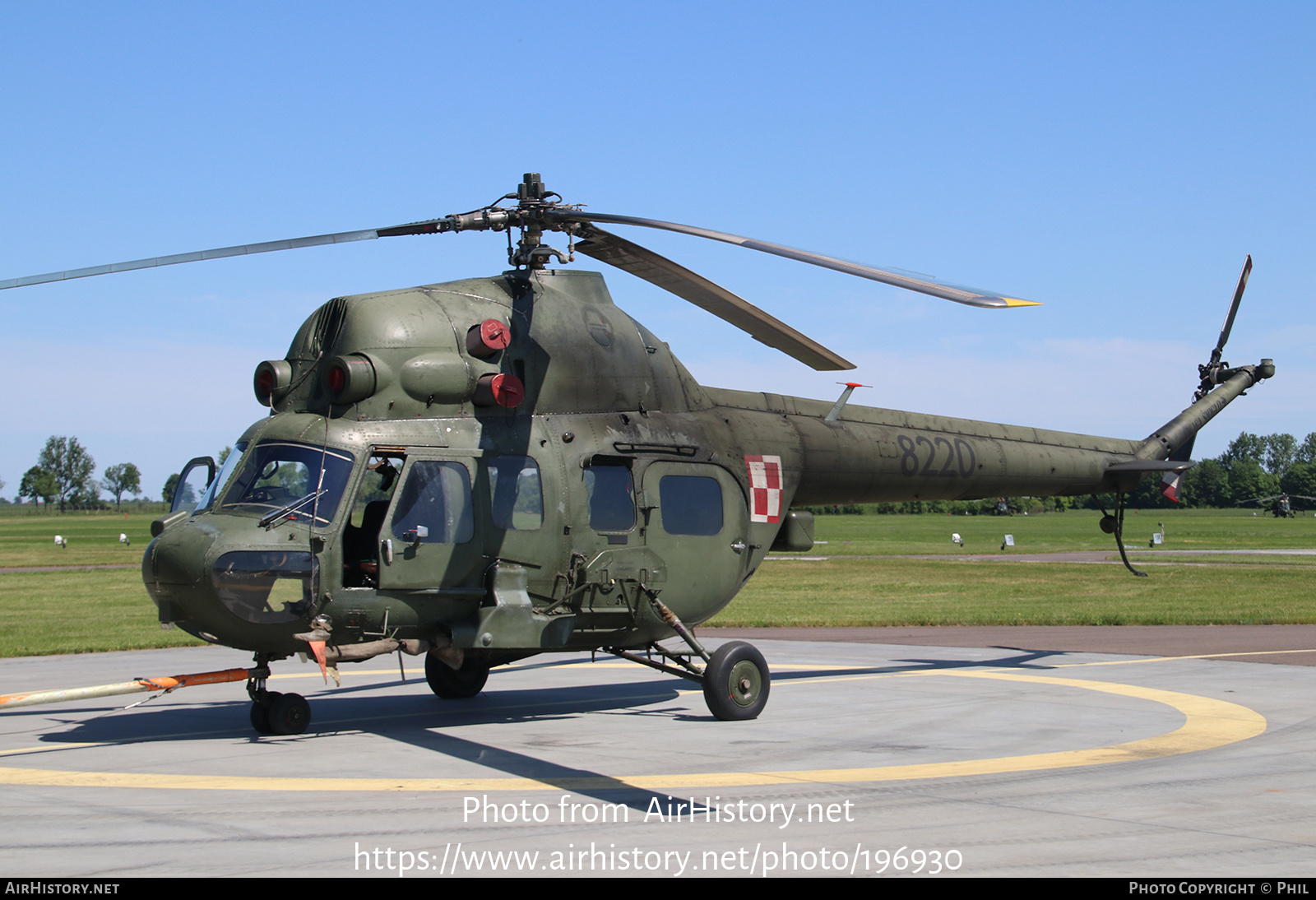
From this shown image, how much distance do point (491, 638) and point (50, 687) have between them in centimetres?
714

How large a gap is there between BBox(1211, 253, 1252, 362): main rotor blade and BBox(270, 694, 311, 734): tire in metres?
15.7

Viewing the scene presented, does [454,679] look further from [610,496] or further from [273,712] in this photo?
[610,496]

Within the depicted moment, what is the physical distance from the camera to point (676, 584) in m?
12.6

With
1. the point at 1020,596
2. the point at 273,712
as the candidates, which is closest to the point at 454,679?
the point at 273,712

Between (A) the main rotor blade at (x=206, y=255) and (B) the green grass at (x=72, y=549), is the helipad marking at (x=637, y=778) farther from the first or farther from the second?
(B) the green grass at (x=72, y=549)

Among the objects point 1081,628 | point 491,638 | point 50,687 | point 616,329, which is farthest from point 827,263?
point 1081,628

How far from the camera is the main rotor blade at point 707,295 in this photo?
11.7m

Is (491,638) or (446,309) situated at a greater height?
(446,309)

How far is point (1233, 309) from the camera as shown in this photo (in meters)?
18.6

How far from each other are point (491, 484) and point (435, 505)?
26.0 inches

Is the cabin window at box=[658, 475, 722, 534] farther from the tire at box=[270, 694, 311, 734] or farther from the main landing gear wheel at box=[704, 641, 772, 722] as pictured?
the tire at box=[270, 694, 311, 734]

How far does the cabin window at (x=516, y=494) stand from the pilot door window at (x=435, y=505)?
0.31 m

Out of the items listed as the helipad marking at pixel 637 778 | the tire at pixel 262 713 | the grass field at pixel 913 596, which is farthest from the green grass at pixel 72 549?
the helipad marking at pixel 637 778

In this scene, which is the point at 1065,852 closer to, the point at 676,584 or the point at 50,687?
the point at 676,584
